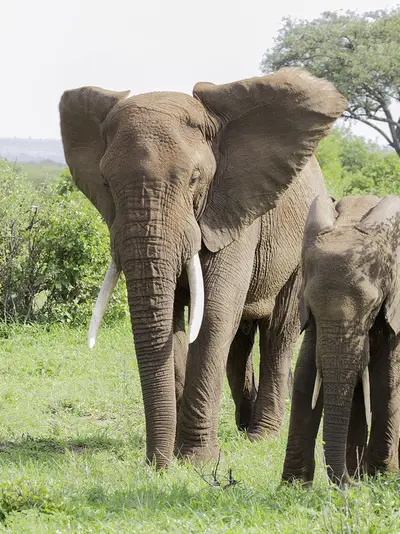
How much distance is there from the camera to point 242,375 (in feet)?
29.1

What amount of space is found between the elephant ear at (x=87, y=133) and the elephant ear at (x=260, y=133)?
25.1 inches

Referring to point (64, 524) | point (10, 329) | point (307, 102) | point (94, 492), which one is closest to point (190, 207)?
point (307, 102)

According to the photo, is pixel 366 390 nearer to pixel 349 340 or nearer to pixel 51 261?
pixel 349 340

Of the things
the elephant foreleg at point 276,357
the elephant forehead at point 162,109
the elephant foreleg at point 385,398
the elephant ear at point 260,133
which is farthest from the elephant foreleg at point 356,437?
the elephant foreleg at point 276,357

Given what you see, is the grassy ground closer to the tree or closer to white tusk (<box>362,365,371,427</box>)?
white tusk (<box>362,365,371,427</box>)

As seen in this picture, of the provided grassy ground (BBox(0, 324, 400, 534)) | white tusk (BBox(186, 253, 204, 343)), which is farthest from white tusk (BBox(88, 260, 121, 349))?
grassy ground (BBox(0, 324, 400, 534))

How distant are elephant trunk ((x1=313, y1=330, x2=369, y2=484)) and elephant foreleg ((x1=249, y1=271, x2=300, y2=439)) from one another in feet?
10.3

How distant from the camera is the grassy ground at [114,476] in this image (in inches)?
187

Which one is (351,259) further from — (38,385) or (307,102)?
(38,385)

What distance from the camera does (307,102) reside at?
6.99 meters

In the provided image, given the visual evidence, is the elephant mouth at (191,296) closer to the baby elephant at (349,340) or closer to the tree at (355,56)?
the baby elephant at (349,340)

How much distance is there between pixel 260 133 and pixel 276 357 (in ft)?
7.37

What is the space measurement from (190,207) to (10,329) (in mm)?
6073

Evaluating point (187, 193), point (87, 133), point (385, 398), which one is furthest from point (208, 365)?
point (87, 133)
